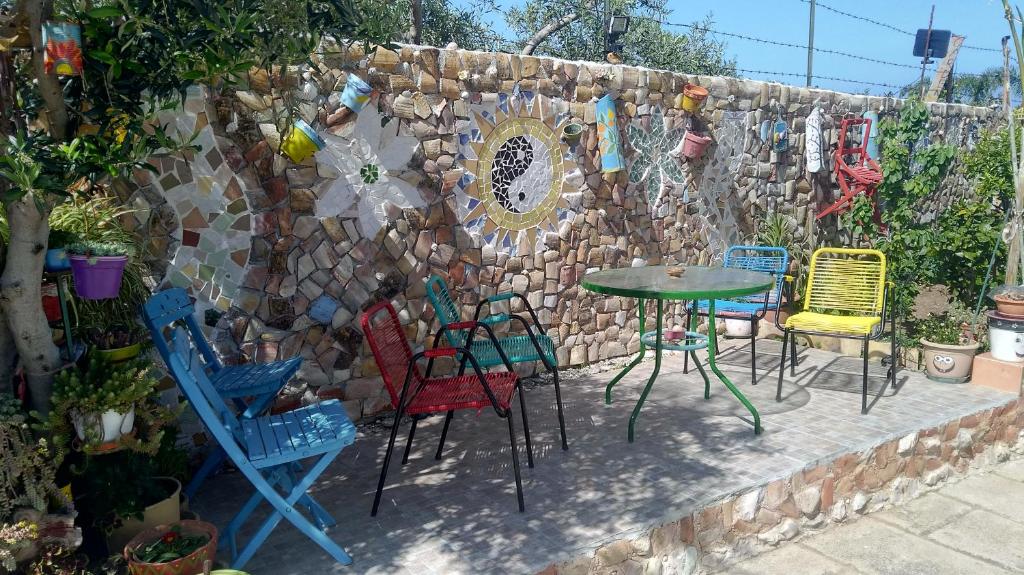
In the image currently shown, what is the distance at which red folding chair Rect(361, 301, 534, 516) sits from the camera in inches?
117

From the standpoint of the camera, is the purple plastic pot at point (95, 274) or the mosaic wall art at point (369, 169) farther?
the mosaic wall art at point (369, 169)

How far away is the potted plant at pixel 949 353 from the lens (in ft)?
15.9

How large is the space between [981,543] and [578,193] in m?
3.10

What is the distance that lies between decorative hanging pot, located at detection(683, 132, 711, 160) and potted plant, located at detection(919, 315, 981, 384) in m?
2.12

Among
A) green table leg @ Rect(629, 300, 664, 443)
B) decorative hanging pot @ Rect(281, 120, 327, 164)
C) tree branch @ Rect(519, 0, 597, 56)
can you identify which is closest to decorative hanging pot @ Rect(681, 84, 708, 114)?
green table leg @ Rect(629, 300, 664, 443)

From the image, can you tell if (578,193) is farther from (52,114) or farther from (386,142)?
(52,114)

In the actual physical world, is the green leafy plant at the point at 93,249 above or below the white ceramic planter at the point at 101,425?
above

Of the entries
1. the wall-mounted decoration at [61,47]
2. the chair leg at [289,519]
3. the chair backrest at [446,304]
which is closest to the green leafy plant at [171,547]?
the chair leg at [289,519]

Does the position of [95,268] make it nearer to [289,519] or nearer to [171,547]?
[171,547]

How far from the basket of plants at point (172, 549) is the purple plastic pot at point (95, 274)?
834 mm

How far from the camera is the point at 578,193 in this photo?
518 centimetres

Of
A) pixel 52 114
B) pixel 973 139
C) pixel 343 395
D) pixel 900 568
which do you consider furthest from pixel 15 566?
pixel 973 139

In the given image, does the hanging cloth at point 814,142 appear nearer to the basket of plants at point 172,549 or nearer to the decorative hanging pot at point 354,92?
the decorative hanging pot at point 354,92

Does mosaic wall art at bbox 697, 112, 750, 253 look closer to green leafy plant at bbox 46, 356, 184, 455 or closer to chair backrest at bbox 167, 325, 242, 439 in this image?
chair backrest at bbox 167, 325, 242, 439
